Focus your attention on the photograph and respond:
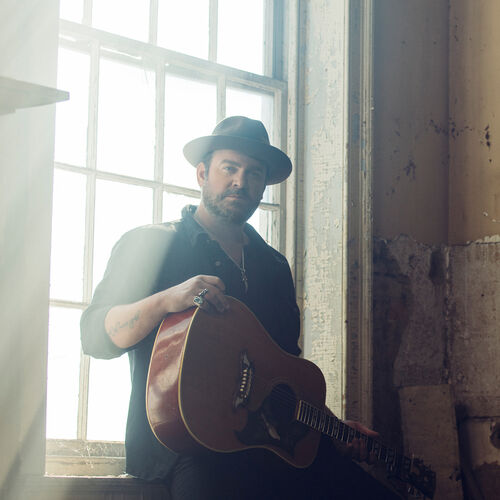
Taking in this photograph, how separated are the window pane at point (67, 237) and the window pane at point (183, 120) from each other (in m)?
0.40

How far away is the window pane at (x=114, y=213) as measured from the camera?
3135 mm

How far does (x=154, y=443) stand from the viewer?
2.48 m

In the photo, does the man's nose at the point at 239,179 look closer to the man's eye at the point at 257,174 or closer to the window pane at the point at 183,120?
the man's eye at the point at 257,174

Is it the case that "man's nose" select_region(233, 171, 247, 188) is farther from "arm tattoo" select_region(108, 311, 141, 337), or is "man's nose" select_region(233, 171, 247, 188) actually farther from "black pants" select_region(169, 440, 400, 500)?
"black pants" select_region(169, 440, 400, 500)

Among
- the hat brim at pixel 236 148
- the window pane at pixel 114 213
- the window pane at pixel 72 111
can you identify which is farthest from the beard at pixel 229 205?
the window pane at pixel 72 111

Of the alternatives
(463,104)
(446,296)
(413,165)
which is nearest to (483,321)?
(446,296)

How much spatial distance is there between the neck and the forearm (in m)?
0.52

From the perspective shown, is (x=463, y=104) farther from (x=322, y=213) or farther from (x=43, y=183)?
(x=43, y=183)

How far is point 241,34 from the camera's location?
3.71 m

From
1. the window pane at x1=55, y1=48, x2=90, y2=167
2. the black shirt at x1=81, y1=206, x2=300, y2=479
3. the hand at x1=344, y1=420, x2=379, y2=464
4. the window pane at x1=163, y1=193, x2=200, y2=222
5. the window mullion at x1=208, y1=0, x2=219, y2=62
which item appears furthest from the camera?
the window mullion at x1=208, y1=0, x2=219, y2=62

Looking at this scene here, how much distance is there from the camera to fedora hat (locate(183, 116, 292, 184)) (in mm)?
2912

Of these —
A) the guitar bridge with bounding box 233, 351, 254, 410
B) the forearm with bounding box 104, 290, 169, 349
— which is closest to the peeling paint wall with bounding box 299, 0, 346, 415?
the guitar bridge with bounding box 233, 351, 254, 410

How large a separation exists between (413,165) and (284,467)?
5.75 feet

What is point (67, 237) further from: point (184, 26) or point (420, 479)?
point (420, 479)
